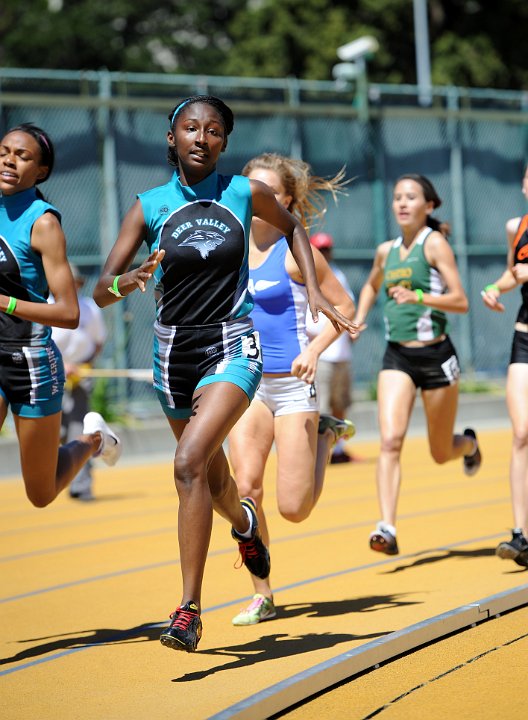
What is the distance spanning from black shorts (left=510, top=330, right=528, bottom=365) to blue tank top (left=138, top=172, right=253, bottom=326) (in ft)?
9.01

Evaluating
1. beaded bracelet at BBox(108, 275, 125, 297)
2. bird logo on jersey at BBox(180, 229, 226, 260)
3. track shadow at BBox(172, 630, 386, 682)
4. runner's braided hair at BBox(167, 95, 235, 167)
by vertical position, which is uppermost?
runner's braided hair at BBox(167, 95, 235, 167)

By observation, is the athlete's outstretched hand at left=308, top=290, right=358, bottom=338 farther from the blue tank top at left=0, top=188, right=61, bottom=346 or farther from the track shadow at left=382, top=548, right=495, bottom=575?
the track shadow at left=382, top=548, right=495, bottom=575

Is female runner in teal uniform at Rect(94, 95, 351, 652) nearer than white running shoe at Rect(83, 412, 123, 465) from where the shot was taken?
Yes

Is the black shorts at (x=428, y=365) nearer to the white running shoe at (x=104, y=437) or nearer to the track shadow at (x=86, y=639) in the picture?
the white running shoe at (x=104, y=437)

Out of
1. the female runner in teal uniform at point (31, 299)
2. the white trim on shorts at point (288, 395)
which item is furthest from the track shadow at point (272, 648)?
the female runner in teal uniform at point (31, 299)

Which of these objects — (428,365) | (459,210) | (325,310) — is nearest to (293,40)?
(459,210)

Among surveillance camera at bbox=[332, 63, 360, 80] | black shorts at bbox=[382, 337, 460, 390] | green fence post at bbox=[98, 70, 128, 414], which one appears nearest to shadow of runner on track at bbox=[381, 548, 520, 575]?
black shorts at bbox=[382, 337, 460, 390]

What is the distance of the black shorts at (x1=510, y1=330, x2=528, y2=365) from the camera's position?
793 centimetres

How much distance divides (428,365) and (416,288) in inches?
21.6

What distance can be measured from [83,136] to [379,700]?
13669 millimetres

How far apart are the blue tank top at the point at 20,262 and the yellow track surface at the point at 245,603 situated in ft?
5.14

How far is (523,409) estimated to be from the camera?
786 cm

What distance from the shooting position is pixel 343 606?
689 centimetres

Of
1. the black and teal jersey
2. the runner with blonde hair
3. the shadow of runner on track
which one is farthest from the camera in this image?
the black and teal jersey
